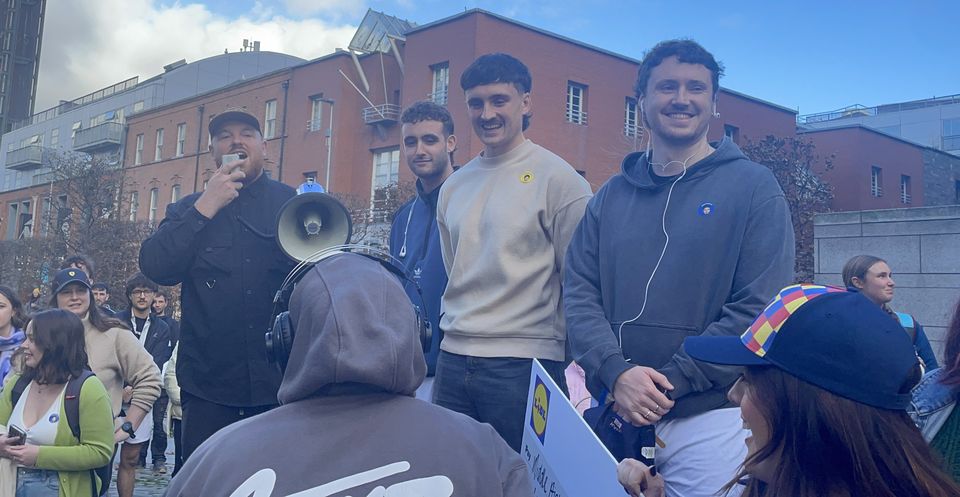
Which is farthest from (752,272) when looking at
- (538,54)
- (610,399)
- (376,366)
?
(538,54)

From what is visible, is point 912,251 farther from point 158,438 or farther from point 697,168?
point 158,438

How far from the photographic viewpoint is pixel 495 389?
3.67 meters

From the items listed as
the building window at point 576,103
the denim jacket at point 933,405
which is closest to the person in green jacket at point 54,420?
the denim jacket at point 933,405

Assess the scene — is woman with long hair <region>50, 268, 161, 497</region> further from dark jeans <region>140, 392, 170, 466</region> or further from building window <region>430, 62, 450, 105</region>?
building window <region>430, 62, 450, 105</region>

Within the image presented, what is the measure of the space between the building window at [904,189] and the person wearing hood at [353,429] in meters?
46.6

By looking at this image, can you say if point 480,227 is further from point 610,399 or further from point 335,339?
point 335,339

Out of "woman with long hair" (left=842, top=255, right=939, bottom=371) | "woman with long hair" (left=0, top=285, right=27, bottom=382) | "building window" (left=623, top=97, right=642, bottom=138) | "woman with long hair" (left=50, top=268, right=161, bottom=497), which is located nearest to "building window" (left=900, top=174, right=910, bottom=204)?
"building window" (left=623, top=97, right=642, bottom=138)

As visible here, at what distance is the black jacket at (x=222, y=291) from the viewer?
3957 millimetres

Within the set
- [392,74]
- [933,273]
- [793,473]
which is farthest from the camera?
[392,74]

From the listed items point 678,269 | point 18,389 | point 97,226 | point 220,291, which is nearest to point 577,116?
point 97,226

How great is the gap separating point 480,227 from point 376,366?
1.87m

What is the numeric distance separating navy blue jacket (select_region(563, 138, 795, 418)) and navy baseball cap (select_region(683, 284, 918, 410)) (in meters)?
0.94

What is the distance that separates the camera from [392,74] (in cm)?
3650

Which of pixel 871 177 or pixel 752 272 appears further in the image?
pixel 871 177
